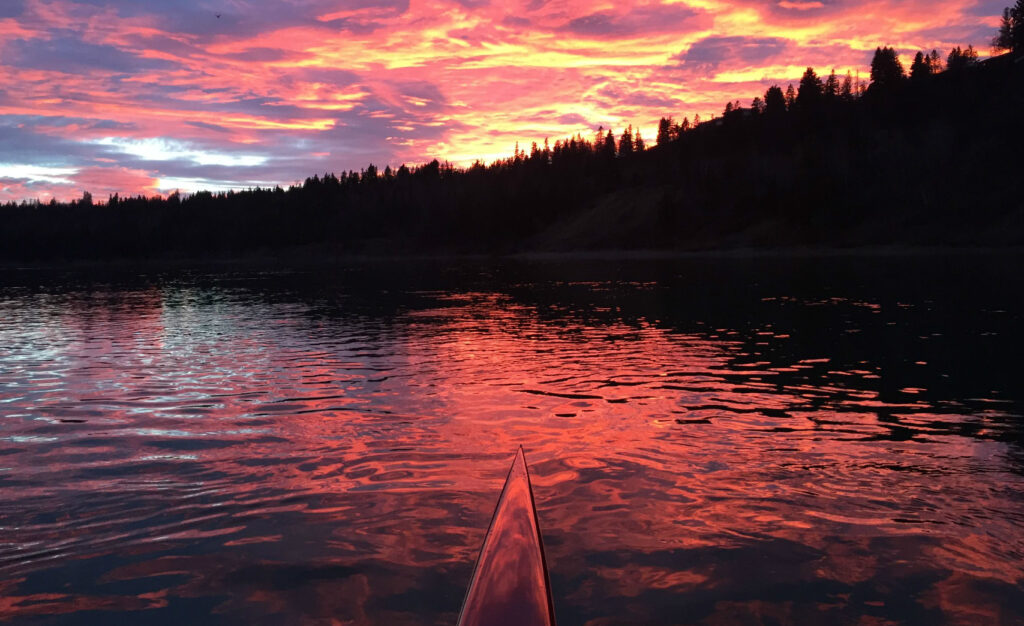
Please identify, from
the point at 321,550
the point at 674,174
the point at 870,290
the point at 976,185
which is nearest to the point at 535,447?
the point at 321,550

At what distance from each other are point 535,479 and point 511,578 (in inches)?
195

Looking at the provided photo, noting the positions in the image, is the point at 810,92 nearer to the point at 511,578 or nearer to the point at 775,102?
the point at 775,102

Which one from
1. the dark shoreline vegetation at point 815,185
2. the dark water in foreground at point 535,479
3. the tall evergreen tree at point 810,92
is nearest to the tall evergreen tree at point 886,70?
the dark shoreline vegetation at point 815,185

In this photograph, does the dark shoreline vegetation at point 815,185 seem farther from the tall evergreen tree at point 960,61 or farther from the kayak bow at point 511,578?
the kayak bow at point 511,578

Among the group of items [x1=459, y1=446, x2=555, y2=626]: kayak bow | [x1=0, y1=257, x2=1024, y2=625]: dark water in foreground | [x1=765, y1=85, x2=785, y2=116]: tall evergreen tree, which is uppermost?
[x1=765, y1=85, x2=785, y2=116]: tall evergreen tree

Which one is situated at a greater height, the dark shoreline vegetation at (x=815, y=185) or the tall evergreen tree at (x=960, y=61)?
the tall evergreen tree at (x=960, y=61)

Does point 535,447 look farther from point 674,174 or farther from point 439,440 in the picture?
point 674,174

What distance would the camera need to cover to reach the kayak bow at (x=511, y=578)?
4648 mm

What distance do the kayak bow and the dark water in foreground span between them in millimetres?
1038

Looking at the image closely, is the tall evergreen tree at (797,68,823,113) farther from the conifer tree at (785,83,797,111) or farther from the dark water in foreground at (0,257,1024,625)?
the dark water in foreground at (0,257,1024,625)

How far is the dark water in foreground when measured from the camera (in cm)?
679

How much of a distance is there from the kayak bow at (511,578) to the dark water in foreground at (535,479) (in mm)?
1038

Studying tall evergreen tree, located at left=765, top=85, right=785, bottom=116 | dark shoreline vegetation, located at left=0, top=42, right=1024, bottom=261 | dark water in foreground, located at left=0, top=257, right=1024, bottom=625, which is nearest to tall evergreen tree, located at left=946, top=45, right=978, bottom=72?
dark shoreline vegetation, located at left=0, top=42, right=1024, bottom=261

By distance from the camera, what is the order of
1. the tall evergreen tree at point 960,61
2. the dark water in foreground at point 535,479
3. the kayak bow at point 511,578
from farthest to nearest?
the tall evergreen tree at point 960,61 < the dark water in foreground at point 535,479 < the kayak bow at point 511,578
